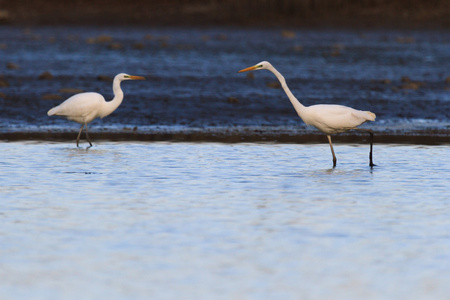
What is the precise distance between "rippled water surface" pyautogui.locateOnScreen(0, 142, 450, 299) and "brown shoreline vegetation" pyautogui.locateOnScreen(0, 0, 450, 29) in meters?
44.2

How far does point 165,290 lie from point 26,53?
97.7ft

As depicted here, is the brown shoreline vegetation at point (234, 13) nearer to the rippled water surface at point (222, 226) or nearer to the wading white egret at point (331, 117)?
the wading white egret at point (331, 117)

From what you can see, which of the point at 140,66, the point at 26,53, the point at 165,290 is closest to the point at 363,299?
the point at 165,290

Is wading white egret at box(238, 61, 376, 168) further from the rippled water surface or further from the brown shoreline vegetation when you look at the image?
the brown shoreline vegetation

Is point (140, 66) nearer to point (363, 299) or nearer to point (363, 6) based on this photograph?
point (363, 299)

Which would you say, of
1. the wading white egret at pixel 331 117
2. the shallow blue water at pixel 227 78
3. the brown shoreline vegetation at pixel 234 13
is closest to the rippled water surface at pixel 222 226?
the wading white egret at pixel 331 117

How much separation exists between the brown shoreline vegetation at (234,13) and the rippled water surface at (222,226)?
44.2 metres

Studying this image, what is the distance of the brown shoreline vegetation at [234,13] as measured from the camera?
2240 inches

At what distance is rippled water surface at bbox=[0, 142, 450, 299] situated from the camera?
21.2 feet

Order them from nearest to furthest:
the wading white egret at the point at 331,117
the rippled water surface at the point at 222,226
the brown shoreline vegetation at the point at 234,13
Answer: the rippled water surface at the point at 222,226 → the wading white egret at the point at 331,117 → the brown shoreline vegetation at the point at 234,13

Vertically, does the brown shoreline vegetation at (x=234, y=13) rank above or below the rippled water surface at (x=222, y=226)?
above

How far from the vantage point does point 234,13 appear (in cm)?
6156

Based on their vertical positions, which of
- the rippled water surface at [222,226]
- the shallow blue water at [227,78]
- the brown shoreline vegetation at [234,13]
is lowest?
the rippled water surface at [222,226]

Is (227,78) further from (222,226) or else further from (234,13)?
(234,13)
